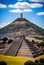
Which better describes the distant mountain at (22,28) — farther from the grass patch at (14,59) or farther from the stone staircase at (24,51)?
the grass patch at (14,59)

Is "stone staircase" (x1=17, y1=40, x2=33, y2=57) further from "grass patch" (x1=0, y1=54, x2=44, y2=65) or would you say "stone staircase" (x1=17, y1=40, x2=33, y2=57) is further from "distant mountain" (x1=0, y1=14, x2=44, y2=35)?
"distant mountain" (x1=0, y1=14, x2=44, y2=35)

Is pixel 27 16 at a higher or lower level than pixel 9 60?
higher

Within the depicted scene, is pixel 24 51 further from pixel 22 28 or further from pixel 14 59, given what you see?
pixel 22 28

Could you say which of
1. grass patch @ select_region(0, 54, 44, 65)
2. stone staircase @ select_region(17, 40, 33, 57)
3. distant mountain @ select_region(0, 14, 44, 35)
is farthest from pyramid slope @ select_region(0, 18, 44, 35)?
grass patch @ select_region(0, 54, 44, 65)

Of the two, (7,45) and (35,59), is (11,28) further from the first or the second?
(35,59)

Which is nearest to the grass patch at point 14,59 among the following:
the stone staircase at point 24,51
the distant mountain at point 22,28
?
the stone staircase at point 24,51

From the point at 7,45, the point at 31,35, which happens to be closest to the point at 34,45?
the point at 31,35

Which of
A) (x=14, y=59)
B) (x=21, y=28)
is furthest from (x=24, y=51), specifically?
(x=21, y=28)

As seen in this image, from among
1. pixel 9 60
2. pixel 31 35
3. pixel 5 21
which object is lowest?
pixel 9 60
